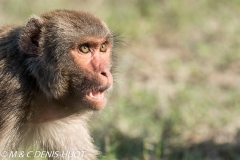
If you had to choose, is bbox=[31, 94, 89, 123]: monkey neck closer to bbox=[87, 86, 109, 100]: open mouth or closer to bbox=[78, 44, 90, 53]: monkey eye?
bbox=[87, 86, 109, 100]: open mouth

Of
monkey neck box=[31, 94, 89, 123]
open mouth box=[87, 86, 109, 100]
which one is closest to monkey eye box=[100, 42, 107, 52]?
open mouth box=[87, 86, 109, 100]

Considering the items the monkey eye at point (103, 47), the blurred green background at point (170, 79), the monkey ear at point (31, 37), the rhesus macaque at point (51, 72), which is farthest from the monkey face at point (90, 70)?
the blurred green background at point (170, 79)

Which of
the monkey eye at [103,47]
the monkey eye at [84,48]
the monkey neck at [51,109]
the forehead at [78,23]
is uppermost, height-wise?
the forehead at [78,23]

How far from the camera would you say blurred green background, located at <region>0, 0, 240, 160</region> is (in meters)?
8.46

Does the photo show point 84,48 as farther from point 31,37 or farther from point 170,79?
point 170,79

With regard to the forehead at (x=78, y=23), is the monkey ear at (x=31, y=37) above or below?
below

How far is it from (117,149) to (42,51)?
8.22 feet

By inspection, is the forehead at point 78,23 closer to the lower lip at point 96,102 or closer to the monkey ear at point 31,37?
the monkey ear at point 31,37

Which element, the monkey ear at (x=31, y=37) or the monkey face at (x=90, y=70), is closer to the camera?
the monkey face at (x=90, y=70)

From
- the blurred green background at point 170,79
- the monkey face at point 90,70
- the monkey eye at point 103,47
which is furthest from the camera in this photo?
the blurred green background at point 170,79

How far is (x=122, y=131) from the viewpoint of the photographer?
8.74 meters

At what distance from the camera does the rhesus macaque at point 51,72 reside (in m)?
6.12

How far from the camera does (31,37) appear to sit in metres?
6.27

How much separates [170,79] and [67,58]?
4.60 m
